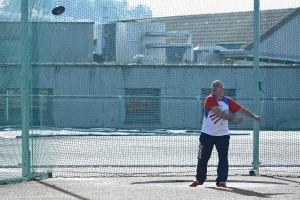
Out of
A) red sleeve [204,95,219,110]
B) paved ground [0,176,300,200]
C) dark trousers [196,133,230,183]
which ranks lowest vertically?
paved ground [0,176,300,200]

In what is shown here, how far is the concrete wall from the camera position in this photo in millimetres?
13262

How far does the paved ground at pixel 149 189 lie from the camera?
8922 millimetres

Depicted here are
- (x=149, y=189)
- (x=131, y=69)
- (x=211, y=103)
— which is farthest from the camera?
(x=131, y=69)

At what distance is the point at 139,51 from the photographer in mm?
12242

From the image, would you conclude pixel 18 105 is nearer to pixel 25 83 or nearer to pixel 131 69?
pixel 25 83

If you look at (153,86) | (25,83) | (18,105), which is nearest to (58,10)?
(25,83)

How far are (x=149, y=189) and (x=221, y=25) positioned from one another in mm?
4090

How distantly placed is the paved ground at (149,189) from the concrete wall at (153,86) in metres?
1.73

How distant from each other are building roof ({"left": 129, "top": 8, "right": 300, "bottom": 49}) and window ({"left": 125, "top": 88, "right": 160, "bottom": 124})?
3.15 m

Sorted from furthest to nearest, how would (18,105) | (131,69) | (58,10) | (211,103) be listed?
(131,69), (58,10), (18,105), (211,103)

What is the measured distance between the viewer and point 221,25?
12.3m

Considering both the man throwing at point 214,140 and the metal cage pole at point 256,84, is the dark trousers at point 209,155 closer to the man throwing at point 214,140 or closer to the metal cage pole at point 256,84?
the man throwing at point 214,140

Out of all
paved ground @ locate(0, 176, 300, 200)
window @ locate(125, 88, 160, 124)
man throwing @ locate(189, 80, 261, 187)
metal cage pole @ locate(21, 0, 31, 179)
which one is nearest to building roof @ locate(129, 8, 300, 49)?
metal cage pole @ locate(21, 0, 31, 179)

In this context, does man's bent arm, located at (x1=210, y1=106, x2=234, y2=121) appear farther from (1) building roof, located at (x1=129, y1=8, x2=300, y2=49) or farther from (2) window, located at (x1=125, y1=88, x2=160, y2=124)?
(2) window, located at (x1=125, y1=88, x2=160, y2=124)
